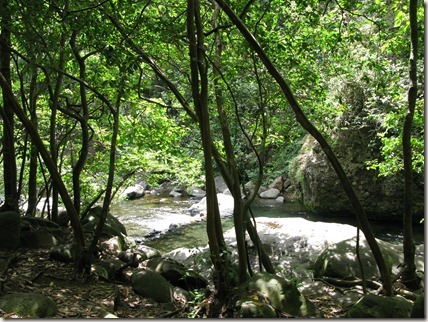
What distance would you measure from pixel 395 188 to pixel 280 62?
8.31m

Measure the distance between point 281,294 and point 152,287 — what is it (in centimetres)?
182

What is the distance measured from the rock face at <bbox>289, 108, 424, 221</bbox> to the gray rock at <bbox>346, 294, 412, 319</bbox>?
305 inches

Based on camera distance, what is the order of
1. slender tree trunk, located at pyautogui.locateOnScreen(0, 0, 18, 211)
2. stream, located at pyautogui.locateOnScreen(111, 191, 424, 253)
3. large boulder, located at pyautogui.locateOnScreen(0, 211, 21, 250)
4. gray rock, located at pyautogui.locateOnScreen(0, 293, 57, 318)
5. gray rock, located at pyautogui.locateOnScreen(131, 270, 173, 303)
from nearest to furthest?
1. gray rock, located at pyautogui.locateOnScreen(0, 293, 57, 318)
2. gray rock, located at pyautogui.locateOnScreen(131, 270, 173, 303)
3. large boulder, located at pyautogui.locateOnScreen(0, 211, 21, 250)
4. slender tree trunk, located at pyautogui.locateOnScreen(0, 0, 18, 211)
5. stream, located at pyautogui.locateOnScreen(111, 191, 424, 253)

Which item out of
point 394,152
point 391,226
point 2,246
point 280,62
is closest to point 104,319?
point 2,246

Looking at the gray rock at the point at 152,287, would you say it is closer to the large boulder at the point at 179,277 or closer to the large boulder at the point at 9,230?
the large boulder at the point at 179,277

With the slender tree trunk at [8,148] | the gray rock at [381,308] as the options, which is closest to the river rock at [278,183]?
the slender tree trunk at [8,148]

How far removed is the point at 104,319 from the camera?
374 centimetres

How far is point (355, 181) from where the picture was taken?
41.0 ft

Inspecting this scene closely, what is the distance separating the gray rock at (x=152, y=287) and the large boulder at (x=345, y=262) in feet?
8.08

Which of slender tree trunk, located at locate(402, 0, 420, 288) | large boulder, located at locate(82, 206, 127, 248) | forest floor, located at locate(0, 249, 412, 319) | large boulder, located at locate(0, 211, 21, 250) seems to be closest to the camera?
forest floor, located at locate(0, 249, 412, 319)

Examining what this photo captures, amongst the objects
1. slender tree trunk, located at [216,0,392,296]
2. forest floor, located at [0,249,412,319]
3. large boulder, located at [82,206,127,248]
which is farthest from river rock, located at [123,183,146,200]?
slender tree trunk, located at [216,0,392,296]

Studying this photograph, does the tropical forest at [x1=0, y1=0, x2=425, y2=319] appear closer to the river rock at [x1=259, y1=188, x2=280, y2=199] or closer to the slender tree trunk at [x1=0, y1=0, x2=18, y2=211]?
the slender tree trunk at [x1=0, y1=0, x2=18, y2=211]

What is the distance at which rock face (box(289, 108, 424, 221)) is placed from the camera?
11.9 meters

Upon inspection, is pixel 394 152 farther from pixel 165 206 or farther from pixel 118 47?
pixel 165 206
